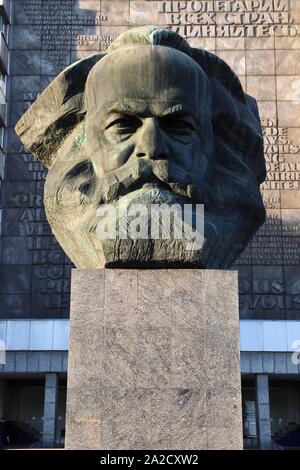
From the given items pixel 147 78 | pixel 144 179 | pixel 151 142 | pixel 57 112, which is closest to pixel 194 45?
pixel 57 112

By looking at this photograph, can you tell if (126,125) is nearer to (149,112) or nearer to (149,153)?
(149,112)

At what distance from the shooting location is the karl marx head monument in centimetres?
438

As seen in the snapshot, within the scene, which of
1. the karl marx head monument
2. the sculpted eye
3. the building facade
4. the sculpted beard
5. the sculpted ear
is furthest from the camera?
the building facade

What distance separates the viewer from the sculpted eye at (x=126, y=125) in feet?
15.2

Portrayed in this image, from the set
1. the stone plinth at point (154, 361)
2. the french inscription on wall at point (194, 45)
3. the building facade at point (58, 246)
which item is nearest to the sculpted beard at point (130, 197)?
the stone plinth at point (154, 361)

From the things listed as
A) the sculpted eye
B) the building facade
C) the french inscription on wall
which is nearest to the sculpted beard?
the sculpted eye

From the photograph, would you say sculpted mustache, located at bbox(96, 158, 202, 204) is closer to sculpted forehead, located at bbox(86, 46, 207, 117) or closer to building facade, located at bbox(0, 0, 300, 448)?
sculpted forehead, located at bbox(86, 46, 207, 117)

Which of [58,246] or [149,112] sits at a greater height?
[58,246]

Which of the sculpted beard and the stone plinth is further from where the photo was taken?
the sculpted beard

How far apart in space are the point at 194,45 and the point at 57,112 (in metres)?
17.7

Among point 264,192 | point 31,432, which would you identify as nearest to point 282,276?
point 264,192

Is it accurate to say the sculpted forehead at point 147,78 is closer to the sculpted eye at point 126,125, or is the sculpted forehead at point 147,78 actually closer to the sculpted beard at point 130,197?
the sculpted eye at point 126,125

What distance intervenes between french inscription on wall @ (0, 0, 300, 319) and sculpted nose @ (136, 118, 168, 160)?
1634cm

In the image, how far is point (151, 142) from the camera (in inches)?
177
